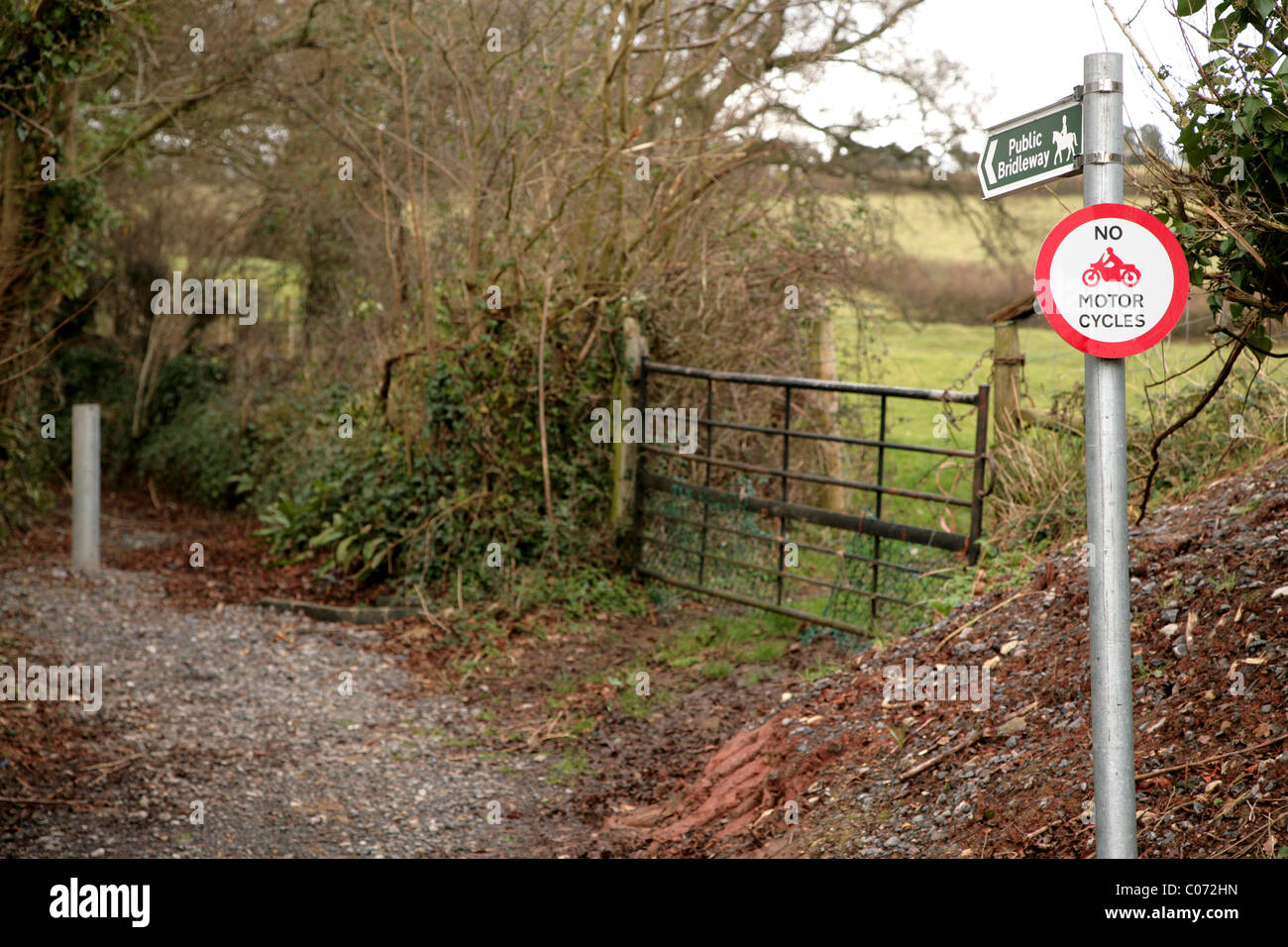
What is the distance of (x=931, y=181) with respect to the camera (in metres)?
14.2

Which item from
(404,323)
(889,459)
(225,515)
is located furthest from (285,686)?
(889,459)

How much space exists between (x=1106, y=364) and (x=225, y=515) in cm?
1147

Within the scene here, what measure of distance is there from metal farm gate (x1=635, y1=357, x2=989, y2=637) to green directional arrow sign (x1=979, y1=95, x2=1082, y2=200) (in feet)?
10.6

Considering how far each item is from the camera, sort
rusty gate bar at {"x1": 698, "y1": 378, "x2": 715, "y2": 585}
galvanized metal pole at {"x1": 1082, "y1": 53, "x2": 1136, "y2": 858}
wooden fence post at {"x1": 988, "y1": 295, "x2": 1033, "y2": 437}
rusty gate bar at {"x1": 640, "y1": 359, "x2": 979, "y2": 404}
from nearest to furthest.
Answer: galvanized metal pole at {"x1": 1082, "y1": 53, "x2": 1136, "y2": 858}, rusty gate bar at {"x1": 640, "y1": 359, "x2": 979, "y2": 404}, wooden fence post at {"x1": 988, "y1": 295, "x2": 1033, "y2": 437}, rusty gate bar at {"x1": 698, "y1": 378, "x2": 715, "y2": 585}

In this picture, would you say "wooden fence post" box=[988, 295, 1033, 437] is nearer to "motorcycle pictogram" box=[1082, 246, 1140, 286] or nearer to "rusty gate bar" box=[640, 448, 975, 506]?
"rusty gate bar" box=[640, 448, 975, 506]

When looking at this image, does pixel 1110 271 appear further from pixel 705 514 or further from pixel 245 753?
pixel 705 514

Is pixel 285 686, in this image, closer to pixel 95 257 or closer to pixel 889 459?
pixel 889 459

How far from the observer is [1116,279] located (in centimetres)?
276

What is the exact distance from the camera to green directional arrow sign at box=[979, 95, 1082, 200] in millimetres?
2871

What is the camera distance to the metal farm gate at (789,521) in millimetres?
6711

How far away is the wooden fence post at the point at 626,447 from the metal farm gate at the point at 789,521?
67 mm

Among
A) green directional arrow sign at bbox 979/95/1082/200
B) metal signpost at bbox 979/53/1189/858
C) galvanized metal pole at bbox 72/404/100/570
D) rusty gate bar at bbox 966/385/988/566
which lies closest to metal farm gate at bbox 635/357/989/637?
rusty gate bar at bbox 966/385/988/566

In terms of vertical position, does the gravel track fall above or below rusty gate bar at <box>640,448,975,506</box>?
below

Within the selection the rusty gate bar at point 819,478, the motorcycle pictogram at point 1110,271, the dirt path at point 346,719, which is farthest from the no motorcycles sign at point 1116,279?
the rusty gate bar at point 819,478
